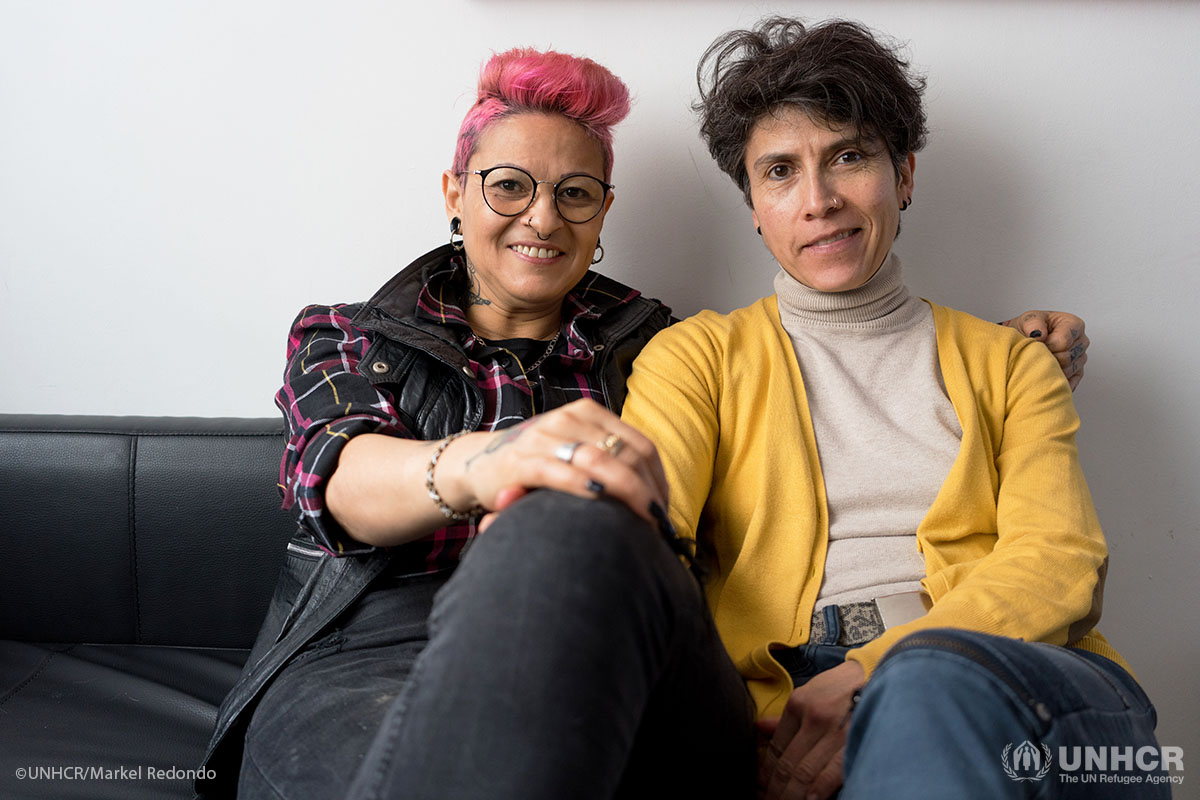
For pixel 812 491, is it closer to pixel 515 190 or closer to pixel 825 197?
pixel 825 197

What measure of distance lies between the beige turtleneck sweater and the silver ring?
61 centimetres

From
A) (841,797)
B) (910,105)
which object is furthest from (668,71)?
(841,797)

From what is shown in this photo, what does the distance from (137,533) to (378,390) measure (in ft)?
2.14

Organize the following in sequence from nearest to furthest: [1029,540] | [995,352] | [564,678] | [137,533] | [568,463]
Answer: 1. [564,678]
2. [568,463]
3. [1029,540]
4. [995,352]
5. [137,533]

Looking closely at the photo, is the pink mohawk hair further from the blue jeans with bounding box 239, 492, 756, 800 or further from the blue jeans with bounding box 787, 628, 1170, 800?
the blue jeans with bounding box 787, 628, 1170, 800

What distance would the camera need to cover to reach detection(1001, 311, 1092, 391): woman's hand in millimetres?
1620

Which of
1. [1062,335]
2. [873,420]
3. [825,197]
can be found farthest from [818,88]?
[1062,335]

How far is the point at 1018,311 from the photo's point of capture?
73.6 inches

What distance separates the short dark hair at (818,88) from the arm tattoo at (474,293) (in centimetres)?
47

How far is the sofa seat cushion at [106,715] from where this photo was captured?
1327 mm

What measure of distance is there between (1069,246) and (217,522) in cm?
171

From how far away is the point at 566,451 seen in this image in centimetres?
90

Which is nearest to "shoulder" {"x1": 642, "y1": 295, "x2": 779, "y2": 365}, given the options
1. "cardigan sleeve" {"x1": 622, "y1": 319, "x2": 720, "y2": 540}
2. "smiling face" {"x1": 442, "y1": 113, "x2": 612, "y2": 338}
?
"cardigan sleeve" {"x1": 622, "y1": 319, "x2": 720, "y2": 540}

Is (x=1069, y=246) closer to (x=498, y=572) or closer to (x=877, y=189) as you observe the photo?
(x=877, y=189)
